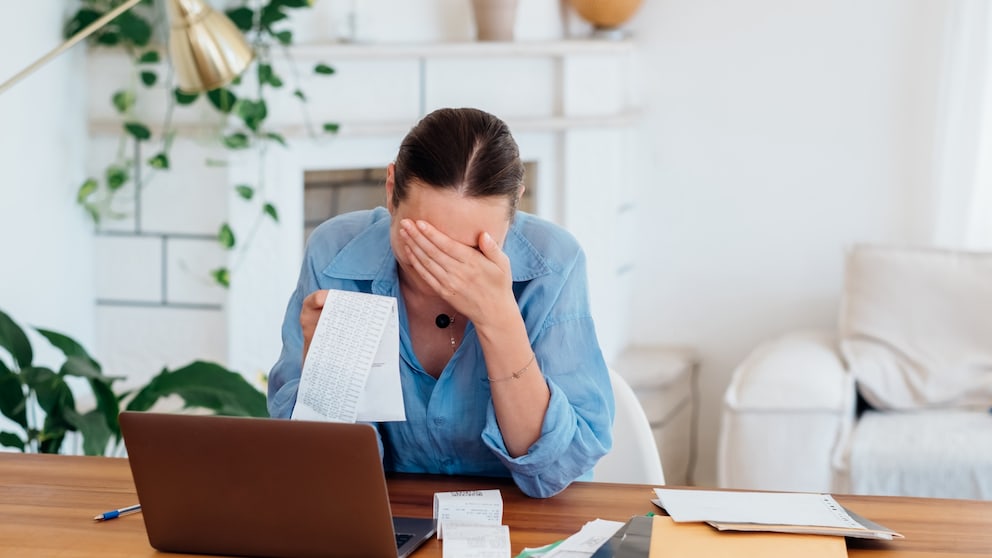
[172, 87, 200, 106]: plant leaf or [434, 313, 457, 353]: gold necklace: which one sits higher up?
[172, 87, 200, 106]: plant leaf

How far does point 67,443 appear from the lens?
2750 millimetres

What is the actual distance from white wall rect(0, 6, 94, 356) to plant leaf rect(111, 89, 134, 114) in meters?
0.10

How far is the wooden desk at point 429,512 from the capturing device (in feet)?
4.10

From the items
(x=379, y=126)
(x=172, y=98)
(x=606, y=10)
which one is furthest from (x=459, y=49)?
(x=172, y=98)

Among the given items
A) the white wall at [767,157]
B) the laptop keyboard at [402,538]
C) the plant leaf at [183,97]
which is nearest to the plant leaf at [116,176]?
the plant leaf at [183,97]

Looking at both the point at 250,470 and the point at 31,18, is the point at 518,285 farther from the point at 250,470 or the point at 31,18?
the point at 31,18

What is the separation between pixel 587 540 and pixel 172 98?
198 cm

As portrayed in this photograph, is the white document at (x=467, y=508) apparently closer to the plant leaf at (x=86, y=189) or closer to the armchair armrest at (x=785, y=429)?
the armchair armrest at (x=785, y=429)

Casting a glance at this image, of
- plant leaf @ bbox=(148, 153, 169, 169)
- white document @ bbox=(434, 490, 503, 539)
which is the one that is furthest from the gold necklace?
plant leaf @ bbox=(148, 153, 169, 169)

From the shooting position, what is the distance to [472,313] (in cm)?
138

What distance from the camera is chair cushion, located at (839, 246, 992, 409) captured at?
2.96 metres

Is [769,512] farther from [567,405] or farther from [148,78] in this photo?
[148,78]

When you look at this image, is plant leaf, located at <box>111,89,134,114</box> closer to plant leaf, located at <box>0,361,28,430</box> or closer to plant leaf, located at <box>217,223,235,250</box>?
plant leaf, located at <box>217,223,235,250</box>

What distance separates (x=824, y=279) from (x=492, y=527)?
8.00 feet
